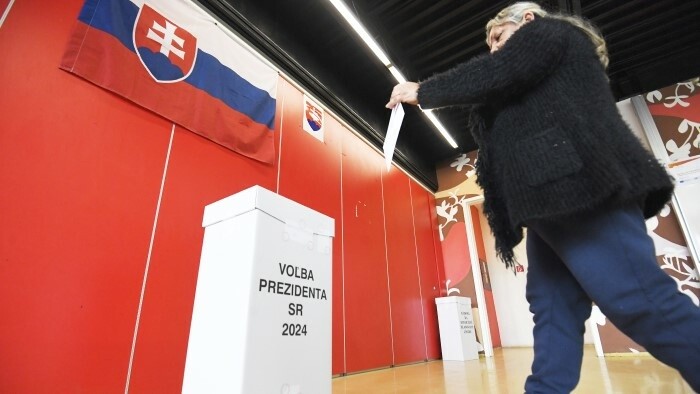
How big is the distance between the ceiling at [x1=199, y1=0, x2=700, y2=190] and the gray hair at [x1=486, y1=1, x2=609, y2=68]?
1.93 metres

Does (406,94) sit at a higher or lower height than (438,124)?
lower

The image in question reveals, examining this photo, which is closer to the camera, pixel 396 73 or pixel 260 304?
pixel 260 304

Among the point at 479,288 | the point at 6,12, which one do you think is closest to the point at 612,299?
the point at 6,12

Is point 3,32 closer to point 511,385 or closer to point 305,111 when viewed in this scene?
point 305,111

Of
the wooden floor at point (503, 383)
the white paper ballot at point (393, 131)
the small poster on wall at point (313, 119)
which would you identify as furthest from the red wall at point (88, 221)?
the white paper ballot at point (393, 131)

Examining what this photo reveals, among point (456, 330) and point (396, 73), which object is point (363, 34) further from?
point (456, 330)

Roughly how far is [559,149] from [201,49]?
2.05m

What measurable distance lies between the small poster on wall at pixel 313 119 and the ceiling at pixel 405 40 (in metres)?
0.11

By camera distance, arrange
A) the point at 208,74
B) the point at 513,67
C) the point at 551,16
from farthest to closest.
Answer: the point at 208,74 < the point at 551,16 < the point at 513,67

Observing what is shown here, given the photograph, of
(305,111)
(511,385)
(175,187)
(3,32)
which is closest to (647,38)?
(305,111)

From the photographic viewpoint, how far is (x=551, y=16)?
0.80m

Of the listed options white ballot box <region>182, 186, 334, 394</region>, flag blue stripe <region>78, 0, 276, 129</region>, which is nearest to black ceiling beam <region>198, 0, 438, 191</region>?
flag blue stripe <region>78, 0, 276, 129</region>

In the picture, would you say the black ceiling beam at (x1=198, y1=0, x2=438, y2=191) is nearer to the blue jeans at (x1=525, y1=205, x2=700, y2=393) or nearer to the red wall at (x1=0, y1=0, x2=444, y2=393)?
the red wall at (x1=0, y1=0, x2=444, y2=393)

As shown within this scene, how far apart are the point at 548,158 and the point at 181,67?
1.92 m
